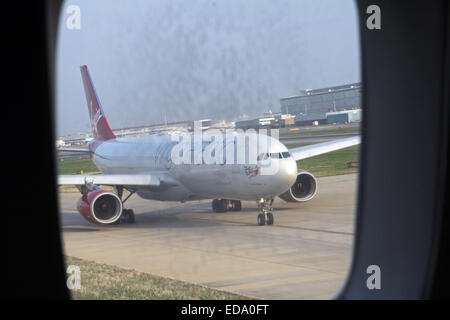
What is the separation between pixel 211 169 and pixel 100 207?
3.01 m

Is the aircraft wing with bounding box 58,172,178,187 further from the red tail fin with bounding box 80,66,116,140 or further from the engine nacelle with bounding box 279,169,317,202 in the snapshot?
the red tail fin with bounding box 80,66,116,140

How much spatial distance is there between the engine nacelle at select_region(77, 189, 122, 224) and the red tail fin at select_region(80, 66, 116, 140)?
206 inches

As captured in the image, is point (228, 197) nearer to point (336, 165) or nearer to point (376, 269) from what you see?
point (376, 269)

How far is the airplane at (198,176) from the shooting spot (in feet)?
42.1

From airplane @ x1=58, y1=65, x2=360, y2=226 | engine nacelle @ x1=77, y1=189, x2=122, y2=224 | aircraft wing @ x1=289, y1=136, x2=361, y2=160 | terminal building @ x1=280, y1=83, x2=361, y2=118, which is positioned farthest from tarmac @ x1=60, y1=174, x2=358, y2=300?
terminal building @ x1=280, y1=83, x2=361, y2=118

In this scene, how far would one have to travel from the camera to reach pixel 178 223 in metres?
14.0

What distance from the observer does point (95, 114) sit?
19484 millimetres

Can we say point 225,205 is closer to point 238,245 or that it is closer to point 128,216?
point 128,216

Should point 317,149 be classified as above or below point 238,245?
above

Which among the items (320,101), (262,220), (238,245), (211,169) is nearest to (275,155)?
(262,220)
